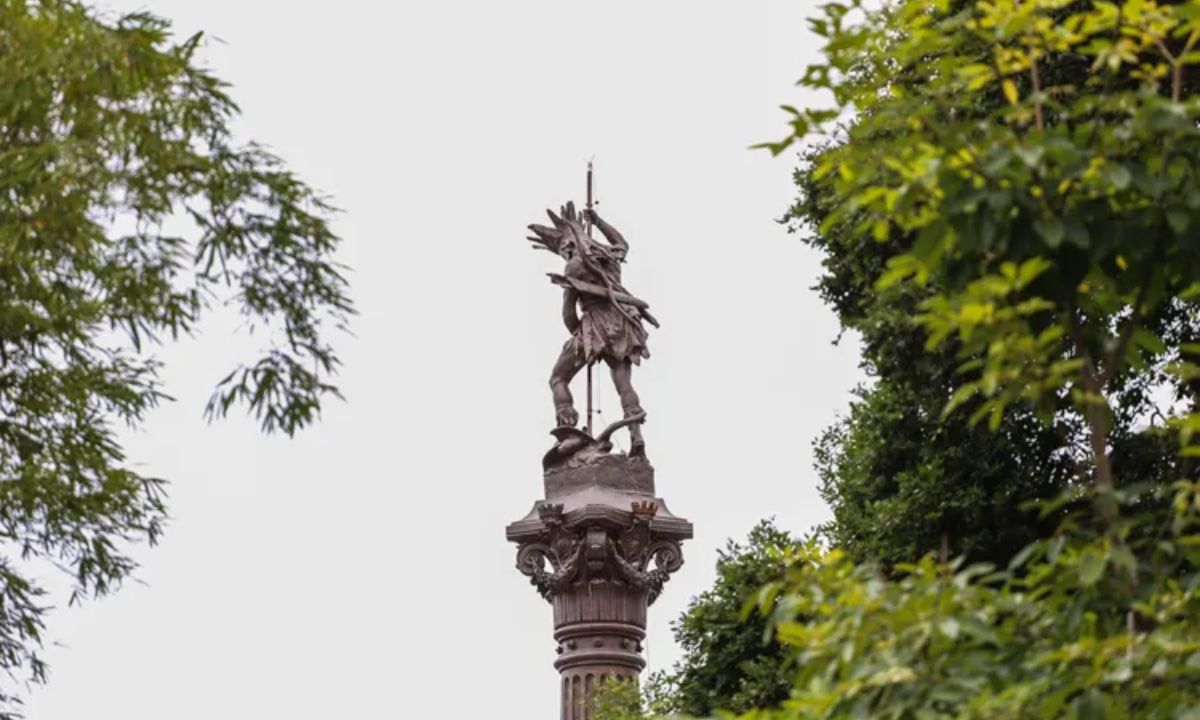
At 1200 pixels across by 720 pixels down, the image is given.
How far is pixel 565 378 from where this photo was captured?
81.8 ft

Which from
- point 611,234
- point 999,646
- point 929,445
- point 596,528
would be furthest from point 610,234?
point 999,646

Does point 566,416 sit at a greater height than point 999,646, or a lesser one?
greater

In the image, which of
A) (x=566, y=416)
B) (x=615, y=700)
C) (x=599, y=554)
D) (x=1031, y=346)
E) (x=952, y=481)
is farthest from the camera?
(x=566, y=416)

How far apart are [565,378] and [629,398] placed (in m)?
0.69

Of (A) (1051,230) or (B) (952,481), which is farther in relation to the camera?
(B) (952,481)

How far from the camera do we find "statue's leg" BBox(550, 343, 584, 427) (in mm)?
24734

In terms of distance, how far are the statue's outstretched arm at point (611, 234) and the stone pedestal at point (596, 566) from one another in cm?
223

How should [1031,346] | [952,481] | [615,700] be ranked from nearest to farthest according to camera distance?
[1031,346] → [952,481] → [615,700]

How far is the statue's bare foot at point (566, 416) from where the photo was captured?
24.6 metres

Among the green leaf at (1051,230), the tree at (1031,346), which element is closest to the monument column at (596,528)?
the tree at (1031,346)

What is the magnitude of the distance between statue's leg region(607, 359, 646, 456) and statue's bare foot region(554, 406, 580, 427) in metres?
0.45

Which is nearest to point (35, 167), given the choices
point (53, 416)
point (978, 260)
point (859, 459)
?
point (53, 416)

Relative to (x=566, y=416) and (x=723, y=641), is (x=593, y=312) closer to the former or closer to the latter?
(x=566, y=416)

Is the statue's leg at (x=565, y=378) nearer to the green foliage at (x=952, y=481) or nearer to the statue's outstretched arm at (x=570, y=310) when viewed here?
the statue's outstretched arm at (x=570, y=310)
